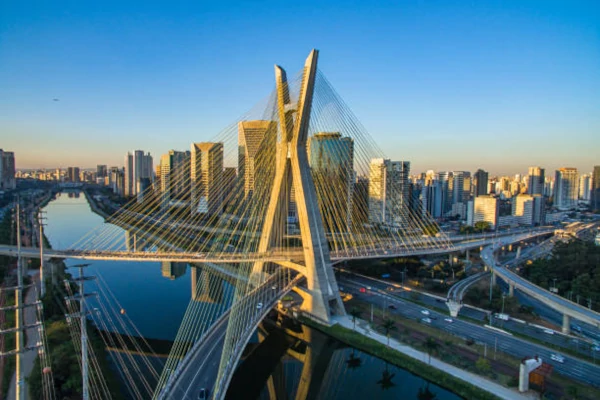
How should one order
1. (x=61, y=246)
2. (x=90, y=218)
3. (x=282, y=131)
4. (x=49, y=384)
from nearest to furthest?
(x=49, y=384) < (x=282, y=131) < (x=61, y=246) < (x=90, y=218)

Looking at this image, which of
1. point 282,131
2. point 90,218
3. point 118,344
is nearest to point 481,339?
point 282,131

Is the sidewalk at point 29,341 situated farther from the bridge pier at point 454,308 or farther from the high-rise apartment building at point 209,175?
the bridge pier at point 454,308

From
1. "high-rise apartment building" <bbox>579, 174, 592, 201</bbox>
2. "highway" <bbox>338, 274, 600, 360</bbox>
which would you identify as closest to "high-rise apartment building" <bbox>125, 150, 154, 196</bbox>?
"highway" <bbox>338, 274, 600, 360</bbox>

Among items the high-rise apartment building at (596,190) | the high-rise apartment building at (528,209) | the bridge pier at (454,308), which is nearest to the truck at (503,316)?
the bridge pier at (454,308)

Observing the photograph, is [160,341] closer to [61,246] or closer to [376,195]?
[61,246]

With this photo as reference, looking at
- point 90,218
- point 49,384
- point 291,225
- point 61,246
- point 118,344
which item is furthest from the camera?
point 90,218
